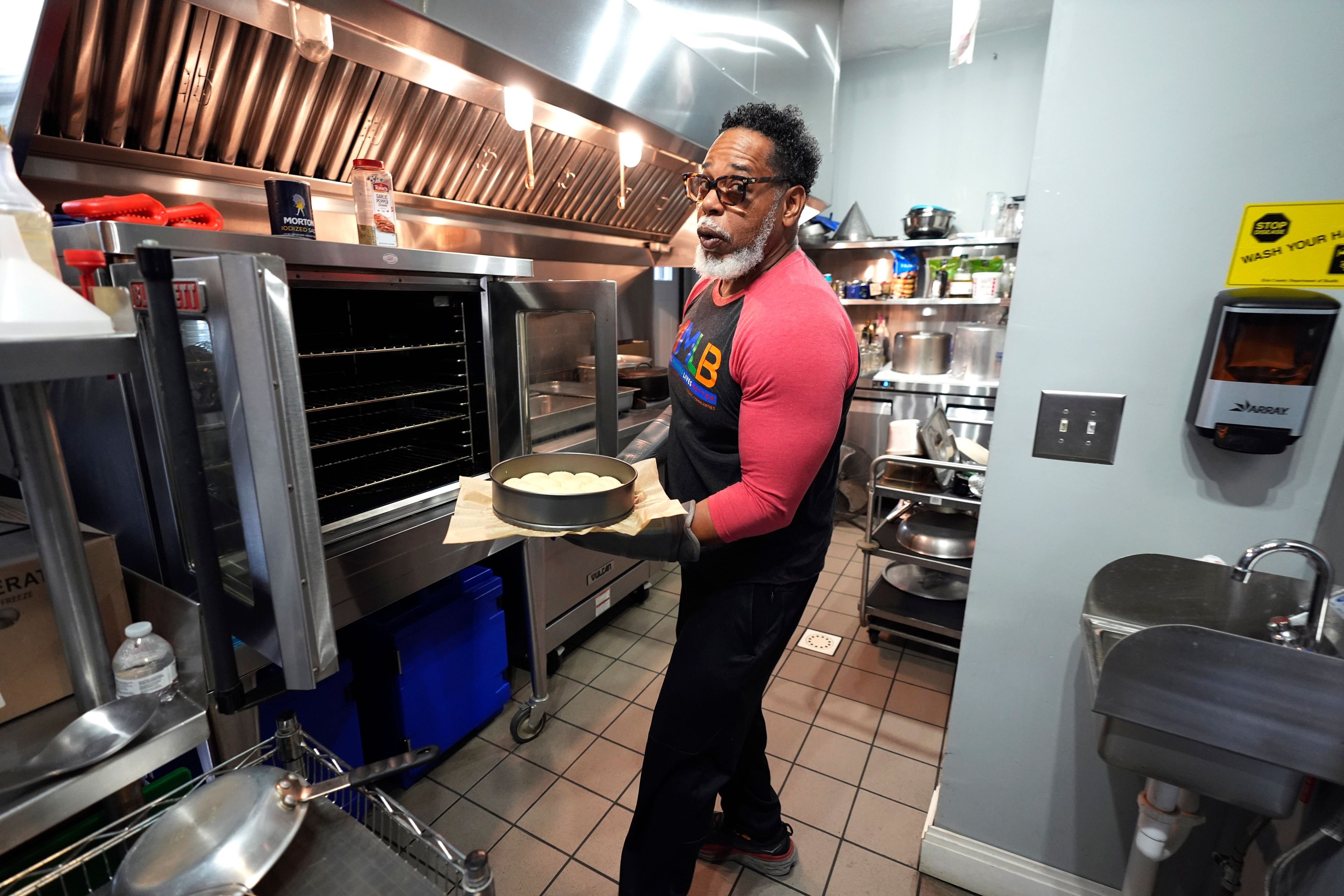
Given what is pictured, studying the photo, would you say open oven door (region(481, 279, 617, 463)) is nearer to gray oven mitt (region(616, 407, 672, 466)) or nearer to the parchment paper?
gray oven mitt (region(616, 407, 672, 466))

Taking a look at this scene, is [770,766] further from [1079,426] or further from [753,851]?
[1079,426]

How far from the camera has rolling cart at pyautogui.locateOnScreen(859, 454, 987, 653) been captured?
2.18 meters

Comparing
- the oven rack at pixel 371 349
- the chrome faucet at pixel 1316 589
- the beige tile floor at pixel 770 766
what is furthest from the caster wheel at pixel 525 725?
the chrome faucet at pixel 1316 589

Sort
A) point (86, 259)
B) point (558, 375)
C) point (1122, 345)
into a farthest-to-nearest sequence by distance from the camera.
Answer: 1. point (558, 375)
2. point (1122, 345)
3. point (86, 259)

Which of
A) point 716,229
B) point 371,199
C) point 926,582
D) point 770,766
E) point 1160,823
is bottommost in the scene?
point 770,766

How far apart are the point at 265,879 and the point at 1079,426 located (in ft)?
5.12

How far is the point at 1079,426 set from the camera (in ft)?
3.98

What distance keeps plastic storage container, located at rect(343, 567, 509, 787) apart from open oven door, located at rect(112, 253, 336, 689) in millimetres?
705

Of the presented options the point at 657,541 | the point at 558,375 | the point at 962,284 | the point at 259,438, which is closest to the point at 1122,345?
the point at 657,541

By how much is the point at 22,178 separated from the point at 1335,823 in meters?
2.61

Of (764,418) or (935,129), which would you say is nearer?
(764,418)

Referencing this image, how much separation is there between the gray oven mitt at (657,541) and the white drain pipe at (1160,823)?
2.85 feet

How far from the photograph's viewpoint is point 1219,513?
3.76 ft

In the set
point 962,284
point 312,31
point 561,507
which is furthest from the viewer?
point 962,284
